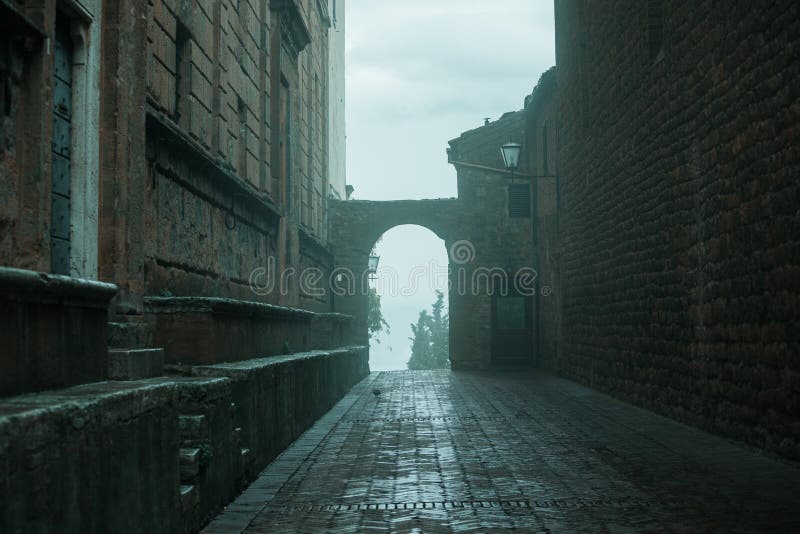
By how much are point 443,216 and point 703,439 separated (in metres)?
18.9

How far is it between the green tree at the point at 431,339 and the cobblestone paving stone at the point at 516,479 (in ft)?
189

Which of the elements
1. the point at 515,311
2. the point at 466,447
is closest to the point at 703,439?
the point at 466,447

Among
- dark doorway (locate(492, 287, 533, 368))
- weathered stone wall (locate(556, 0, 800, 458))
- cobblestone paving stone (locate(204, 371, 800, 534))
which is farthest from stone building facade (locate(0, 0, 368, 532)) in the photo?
dark doorway (locate(492, 287, 533, 368))

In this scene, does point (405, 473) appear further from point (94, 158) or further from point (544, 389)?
point (544, 389)

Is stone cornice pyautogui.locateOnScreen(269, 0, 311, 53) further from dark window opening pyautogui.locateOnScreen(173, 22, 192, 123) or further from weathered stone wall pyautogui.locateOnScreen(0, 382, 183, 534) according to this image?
weathered stone wall pyautogui.locateOnScreen(0, 382, 183, 534)

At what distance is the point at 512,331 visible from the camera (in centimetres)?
2717

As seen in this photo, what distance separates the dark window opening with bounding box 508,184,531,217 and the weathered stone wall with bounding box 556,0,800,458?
33.0ft

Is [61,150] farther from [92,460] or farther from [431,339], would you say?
[431,339]

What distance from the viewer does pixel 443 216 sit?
92.0 ft

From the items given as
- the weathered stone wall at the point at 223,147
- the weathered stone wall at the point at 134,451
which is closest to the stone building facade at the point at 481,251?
the weathered stone wall at the point at 223,147

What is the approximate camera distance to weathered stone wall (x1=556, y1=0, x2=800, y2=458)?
26.5 ft

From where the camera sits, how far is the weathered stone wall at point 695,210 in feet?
26.5

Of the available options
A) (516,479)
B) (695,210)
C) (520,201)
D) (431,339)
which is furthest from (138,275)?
(431,339)

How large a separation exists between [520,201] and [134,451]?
2371cm
